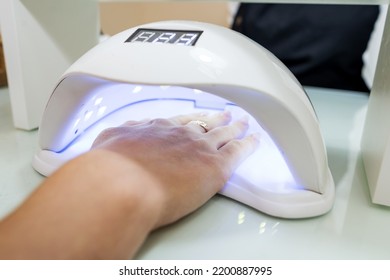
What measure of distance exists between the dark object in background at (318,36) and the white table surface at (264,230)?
3.03 ft

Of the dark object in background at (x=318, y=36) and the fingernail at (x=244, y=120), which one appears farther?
the dark object in background at (x=318, y=36)

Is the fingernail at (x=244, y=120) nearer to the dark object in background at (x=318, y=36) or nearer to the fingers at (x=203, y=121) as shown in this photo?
the fingers at (x=203, y=121)

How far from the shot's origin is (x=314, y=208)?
1.30 feet

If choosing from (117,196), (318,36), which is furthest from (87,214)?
(318,36)

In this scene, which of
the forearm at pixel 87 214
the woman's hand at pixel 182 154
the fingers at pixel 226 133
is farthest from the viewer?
the fingers at pixel 226 133

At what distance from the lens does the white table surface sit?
0.34 metres

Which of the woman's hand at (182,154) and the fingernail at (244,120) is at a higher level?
the woman's hand at (182,154)

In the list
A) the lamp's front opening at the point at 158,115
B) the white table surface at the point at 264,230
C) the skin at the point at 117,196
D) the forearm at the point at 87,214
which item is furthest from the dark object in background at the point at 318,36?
the forearm at the point at 87,214

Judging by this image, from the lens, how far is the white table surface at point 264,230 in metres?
0.34

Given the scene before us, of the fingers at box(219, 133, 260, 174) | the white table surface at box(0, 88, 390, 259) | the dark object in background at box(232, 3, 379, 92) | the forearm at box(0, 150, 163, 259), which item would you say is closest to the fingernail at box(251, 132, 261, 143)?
the fingers at box(219, 133, 260, 174)

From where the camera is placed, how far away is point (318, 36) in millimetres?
1341

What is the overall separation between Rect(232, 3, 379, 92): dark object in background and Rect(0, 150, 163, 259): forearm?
3.94 feet

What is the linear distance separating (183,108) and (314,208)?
38 centimetres

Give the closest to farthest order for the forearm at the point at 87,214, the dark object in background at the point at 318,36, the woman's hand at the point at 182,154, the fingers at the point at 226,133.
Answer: the forearm at the point at 87,214 < the woman's hand at the point at 182,154 < the fingers at the point at 226,133 < the dark object in background at the point at 318,36
